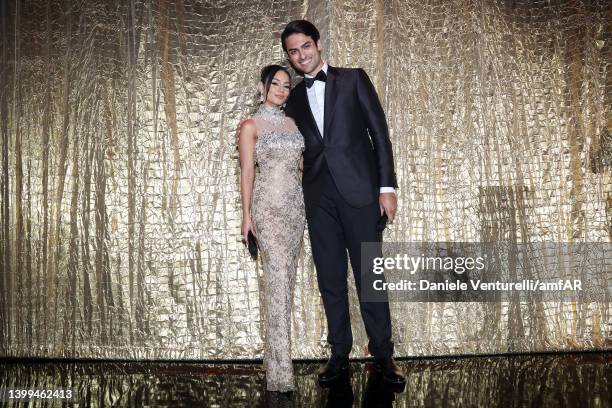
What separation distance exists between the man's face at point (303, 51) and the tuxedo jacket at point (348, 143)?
0.27 feet

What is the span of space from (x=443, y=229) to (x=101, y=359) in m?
1.80

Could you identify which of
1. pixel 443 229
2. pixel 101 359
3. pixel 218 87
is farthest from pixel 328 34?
pixel 101 359

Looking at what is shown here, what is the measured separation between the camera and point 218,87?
3.05 meters

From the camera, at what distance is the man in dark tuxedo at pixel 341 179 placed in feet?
8.28

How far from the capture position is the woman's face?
8.13 ft

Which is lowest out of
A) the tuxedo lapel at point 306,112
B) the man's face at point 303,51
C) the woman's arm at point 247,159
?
the woman's arm at point 247,159

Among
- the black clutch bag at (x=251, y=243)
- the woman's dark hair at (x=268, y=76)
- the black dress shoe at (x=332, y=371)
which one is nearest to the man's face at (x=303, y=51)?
the woman's dark hair at (x=268, y=76)

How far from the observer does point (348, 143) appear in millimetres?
2539

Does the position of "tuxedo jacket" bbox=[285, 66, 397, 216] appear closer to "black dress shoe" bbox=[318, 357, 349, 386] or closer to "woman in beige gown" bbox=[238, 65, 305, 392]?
"woman in beige gown" bbox=[238, 65, 305, 392]

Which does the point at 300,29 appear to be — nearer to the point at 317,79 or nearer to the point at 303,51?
the point at 303,51

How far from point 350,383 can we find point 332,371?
0.10 meters

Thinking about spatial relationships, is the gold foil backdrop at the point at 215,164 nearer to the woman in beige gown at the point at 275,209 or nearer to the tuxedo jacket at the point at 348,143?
the tuxedo jacket at the point at 348,143

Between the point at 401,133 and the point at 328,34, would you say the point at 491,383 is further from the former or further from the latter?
the point at 328,34

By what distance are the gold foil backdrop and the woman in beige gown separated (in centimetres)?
60
